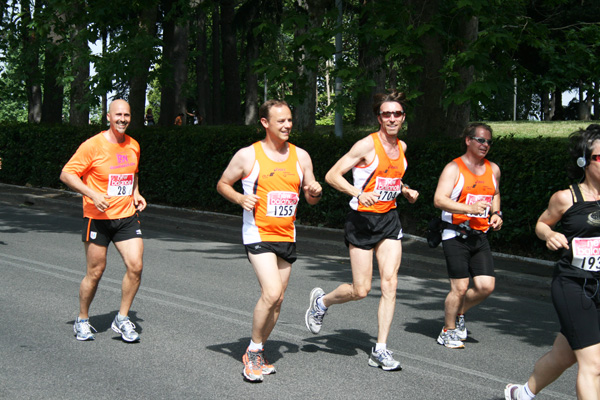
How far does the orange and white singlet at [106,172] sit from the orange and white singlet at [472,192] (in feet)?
8.83

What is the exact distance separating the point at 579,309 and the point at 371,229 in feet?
7.09

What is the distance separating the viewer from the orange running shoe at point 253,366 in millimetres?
5340

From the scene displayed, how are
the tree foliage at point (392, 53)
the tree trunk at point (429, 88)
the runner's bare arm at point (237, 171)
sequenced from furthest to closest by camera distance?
the tree trunk at point (429, 88)
the tree foliage at point (392, 53)
the runner's bare arm at point (237, 171)

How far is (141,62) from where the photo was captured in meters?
16.9

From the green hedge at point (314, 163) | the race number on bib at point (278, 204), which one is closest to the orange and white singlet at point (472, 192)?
the race number on bib at point (278, 204)

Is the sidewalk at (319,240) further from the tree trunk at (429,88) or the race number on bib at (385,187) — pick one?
the race number on bib at (385,187)

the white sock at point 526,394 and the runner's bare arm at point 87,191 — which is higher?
the runner's bare arm at point 87,191

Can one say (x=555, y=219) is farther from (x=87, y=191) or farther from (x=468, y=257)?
(x=87, y=191)

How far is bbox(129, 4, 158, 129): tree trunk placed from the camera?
16.8 metres

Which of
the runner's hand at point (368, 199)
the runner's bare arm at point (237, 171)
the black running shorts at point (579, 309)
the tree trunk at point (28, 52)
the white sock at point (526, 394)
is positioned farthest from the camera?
the tree trunk at point (28, 52)

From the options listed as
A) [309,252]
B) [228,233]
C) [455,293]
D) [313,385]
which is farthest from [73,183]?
[228,233]

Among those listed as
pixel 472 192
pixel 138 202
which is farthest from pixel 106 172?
pixel 472 192

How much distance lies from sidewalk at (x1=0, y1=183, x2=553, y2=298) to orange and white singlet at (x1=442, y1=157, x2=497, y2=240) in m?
2.99

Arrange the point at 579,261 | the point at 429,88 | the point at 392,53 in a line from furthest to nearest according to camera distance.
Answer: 1. the point at 429,88
2. the point at 392,53
3. the point at 579,261
